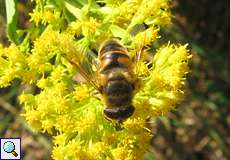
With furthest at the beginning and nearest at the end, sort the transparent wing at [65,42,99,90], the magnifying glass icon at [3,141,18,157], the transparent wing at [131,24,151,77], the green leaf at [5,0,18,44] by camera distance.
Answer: the magnifying glass icon at [3,141,18,157] → the green leaf at [5,0,18,44] → the transparent wing at [131,24,151,77] → the transparent wing at [65,42,99,90]

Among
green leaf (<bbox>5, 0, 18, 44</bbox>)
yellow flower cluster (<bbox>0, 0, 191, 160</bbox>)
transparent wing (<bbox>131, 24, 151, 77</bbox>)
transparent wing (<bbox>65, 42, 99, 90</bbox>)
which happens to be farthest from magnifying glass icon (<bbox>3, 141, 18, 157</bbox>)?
transparent wing (<bbox>131, 24, 151, 77</bbox>)

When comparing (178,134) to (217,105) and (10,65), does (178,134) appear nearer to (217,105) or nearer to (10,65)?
(217,105)

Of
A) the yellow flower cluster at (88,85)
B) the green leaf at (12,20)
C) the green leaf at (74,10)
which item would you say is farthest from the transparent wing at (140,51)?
the green leaf at (12,20)

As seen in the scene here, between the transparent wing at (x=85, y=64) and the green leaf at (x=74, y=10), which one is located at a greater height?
the green leaf at (x=74, y=10)

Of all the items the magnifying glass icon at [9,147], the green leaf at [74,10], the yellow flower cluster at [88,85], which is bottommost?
the magnifying glass icon at [9,147]

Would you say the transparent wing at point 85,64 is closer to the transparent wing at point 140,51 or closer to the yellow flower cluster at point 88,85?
the yellow flower cluster at point 88,85

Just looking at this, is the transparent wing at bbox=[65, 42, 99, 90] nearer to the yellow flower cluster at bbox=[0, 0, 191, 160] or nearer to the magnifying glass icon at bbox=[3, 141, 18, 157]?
the yellow flower cluster at bbox=[0, 0, 191, 160]
